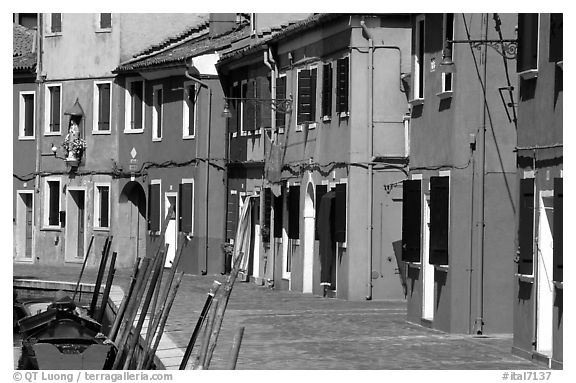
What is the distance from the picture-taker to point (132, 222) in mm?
49656

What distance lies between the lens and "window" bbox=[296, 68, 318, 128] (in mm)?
37094

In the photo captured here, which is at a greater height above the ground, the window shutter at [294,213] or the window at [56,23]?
the window at [56,23]

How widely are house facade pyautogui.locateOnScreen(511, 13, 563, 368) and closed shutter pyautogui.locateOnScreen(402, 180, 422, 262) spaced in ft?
18.7

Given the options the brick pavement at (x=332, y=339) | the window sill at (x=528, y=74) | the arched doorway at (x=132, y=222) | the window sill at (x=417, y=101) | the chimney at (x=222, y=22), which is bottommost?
the brick pavement at (x=332, y=339)

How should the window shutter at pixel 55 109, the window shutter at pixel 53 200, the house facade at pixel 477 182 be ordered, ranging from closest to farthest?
the house facade at pixel 477 182
the window shutter at pixel 55 109
the window shutter at pixel 53 200

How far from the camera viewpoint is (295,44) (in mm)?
38344

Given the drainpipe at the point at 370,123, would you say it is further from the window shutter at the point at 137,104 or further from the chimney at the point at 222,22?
the window shutter at the point at 137,104

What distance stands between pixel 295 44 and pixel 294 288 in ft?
19.1

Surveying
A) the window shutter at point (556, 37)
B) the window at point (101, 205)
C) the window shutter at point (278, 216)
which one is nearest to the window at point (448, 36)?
the window shutter at point (556, 37)

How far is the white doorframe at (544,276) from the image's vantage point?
20.4 m

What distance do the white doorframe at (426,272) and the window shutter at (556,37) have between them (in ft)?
23.7

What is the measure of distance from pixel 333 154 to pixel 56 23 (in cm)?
1873

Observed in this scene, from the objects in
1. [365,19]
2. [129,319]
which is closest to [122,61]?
[365,19]
